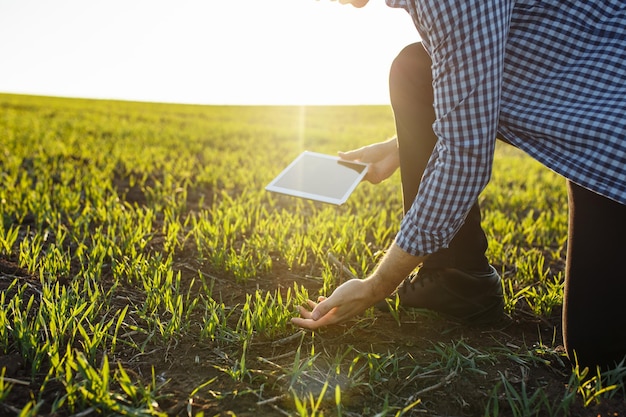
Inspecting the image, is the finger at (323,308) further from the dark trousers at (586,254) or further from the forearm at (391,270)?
the dark trousers at (586,254)

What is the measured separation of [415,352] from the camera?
84.2 inches

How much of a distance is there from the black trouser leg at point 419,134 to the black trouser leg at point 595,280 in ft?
1.33

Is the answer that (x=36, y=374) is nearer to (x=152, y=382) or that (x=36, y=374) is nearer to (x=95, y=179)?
(x=152, y=382)

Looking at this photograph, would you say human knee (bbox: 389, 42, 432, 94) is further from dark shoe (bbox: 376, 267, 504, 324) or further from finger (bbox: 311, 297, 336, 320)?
finger (bbox: 311, 297, 336, 320)

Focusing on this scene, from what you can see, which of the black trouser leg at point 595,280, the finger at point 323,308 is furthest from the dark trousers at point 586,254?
the finger at point 323,308

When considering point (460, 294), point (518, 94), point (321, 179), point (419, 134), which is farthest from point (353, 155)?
point (518, 94)

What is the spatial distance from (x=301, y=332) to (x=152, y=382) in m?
0.63

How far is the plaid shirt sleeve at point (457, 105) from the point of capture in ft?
5.14

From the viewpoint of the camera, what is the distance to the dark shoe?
232 centimetres

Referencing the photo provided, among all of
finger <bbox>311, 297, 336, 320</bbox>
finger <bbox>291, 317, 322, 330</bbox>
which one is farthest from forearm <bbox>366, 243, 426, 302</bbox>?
finger <bbox>291, 317, 322, 330</bbox>

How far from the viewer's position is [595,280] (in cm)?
196

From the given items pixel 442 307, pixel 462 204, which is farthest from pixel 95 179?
pixel 462 204

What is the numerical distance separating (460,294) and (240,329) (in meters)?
0.96

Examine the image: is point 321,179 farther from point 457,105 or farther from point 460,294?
point 457,105
